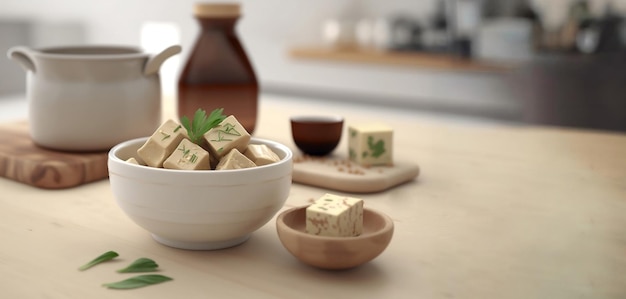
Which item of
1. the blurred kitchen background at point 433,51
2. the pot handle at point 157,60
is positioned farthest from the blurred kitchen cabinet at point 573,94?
the pot handle at point 157,60

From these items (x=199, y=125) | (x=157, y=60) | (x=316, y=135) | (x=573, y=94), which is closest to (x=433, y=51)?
(x=573, y=94)

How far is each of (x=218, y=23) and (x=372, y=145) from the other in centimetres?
41

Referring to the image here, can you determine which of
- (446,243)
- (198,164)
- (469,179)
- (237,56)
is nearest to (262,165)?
(198,164)

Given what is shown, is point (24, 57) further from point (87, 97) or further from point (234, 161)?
point (234, 161)

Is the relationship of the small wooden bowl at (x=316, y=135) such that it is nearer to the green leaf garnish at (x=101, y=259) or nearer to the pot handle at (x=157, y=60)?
the pot handle at (x=157, y=60)

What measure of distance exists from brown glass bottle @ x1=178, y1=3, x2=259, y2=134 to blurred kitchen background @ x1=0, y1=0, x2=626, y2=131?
158cm

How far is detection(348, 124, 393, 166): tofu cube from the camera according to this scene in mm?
1135

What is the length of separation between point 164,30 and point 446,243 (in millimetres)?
4910

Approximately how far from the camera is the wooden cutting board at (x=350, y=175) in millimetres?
1043

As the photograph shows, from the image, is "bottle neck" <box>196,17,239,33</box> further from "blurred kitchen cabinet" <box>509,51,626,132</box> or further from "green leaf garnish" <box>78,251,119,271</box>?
"blurred kitchen cabinet" <box>509,51,626,132</box>

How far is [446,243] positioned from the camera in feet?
2.69

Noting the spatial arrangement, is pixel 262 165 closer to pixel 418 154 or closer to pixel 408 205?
pixel 408 205

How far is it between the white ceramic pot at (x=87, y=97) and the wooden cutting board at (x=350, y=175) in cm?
29

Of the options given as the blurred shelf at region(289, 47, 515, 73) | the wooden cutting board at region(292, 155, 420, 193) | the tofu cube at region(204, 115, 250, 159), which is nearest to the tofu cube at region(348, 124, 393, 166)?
the wooden cutting board at region(292, 155, 420, 193)
